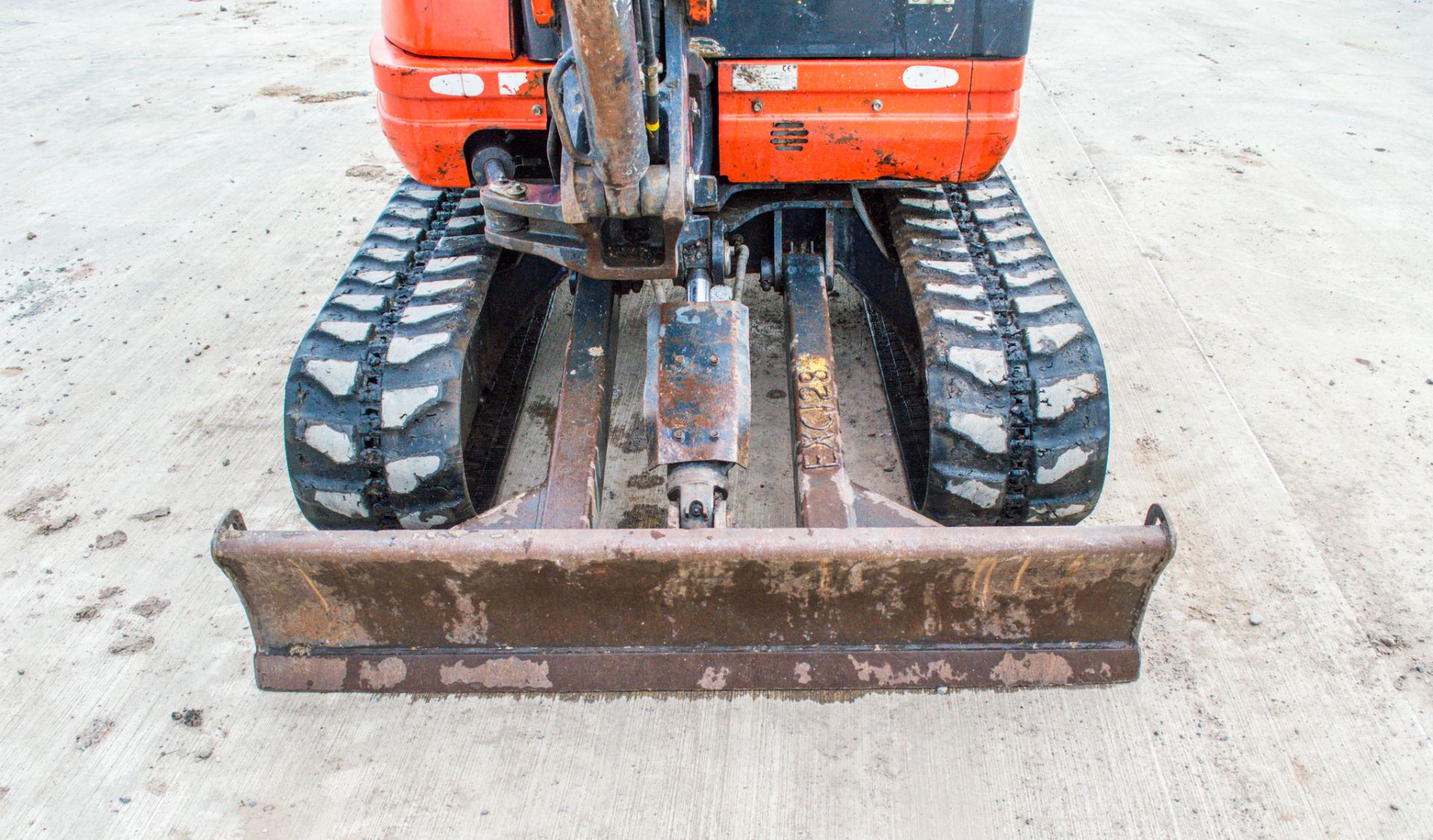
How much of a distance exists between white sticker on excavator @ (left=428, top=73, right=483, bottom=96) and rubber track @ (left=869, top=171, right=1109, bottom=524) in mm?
1648

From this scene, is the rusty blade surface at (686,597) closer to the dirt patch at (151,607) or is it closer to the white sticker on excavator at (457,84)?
the dirt patch at (151,607)

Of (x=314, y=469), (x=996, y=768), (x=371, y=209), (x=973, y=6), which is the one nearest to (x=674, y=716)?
(x=996, y=768)

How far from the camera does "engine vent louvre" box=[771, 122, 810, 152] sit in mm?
3496

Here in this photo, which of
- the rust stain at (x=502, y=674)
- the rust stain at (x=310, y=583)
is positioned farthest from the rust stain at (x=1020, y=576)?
the rust stain at (x=310, y=583)

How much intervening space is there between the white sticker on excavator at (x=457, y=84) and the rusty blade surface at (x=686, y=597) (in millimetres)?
1592

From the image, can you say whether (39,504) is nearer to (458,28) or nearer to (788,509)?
(458,28)

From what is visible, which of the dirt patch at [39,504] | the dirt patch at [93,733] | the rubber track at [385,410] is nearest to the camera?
the dirt patch at [93,733]

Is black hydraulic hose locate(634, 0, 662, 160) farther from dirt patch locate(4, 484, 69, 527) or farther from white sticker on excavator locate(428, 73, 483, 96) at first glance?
dirt patch locate(4, 484, 69, 527)

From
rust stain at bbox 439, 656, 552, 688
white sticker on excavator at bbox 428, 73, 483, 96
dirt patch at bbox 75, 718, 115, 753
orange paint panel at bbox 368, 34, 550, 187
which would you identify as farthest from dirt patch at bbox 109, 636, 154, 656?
white sticker on excavator at bbox 428, 73, 483, 96

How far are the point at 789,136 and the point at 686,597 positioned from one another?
1.67 meters

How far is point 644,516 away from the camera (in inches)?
151

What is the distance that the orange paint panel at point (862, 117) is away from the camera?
3418 mm

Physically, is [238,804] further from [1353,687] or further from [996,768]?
[1353,687]

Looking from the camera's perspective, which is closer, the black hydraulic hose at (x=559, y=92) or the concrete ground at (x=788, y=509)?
the black hydraulic hose at (x=559, y=92)
